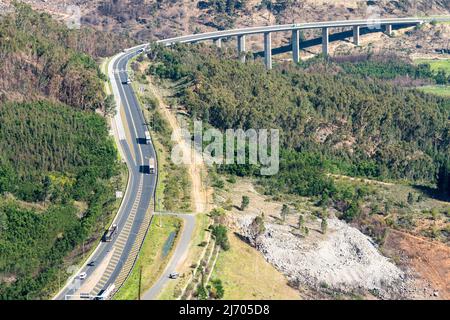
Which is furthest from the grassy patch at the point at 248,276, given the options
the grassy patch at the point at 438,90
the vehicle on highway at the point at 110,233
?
the grassy patch at the point at 438,90

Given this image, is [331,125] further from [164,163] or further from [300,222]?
[300,222]

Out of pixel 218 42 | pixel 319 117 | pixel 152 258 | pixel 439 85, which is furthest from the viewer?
pixel 218 42

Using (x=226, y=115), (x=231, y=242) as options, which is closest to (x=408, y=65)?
(x=226, y=115)

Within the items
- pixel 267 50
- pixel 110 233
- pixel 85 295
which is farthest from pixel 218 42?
pixel 85 295

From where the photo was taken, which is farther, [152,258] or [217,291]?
[152,258]

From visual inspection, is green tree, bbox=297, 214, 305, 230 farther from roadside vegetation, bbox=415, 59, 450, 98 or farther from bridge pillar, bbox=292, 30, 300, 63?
bridge pillar, bbox=292, 30, 300, 63

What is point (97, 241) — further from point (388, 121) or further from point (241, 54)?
point (241, 54)

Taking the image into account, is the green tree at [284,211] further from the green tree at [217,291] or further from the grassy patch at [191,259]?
the green tree at [217,291]
